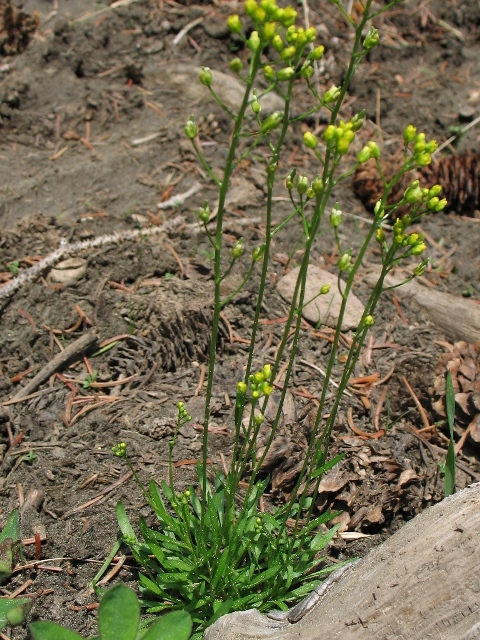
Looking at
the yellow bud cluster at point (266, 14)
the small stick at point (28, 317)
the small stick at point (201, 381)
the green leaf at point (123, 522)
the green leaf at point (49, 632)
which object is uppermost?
the yellow bud cluster at point (266, 14)

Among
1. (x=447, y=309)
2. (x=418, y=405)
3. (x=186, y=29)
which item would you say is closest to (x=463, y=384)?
(x=418, y=405)

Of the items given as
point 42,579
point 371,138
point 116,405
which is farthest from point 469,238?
point 42,579

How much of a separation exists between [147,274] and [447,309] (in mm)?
1780

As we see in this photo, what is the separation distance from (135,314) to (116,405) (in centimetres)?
59

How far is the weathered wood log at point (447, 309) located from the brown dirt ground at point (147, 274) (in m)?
0.08

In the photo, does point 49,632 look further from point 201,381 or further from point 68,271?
point 68,271

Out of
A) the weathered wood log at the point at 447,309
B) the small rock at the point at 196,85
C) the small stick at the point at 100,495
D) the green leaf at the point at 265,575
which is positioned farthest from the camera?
the small rock at the point at 196,85

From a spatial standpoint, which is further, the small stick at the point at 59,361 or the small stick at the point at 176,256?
the small stick at the point at 176,256

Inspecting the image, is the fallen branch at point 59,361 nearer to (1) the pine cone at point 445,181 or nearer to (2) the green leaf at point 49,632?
(2) the green leaf at point 49,632

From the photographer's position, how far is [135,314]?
361cm

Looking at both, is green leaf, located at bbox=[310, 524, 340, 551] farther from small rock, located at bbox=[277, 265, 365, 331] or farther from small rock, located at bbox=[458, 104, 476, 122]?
small rock, located at bbox=[458, 104, 476, 122]

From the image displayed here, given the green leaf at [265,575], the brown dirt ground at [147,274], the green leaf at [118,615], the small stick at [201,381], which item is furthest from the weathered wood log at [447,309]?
the green leaf at [118,615]

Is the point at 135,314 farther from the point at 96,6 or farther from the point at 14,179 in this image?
the point at 96,6

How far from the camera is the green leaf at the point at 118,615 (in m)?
2.08
